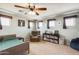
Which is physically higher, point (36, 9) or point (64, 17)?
point (36, 9)

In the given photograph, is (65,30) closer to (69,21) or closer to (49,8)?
(69,21)

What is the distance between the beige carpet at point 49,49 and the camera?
6.38ft

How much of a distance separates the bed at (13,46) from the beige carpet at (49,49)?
15 cm

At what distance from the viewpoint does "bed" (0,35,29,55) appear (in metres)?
1.82

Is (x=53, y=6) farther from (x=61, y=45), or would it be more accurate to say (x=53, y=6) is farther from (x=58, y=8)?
(x=61, y=45)

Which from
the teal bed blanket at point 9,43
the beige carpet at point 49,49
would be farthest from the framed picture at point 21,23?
the beige carpet at point 49,49

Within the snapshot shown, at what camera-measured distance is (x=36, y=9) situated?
207cm

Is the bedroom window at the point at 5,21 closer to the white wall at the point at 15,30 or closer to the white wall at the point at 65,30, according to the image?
the white wall at the point at 15,30

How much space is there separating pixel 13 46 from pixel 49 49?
0.77 m

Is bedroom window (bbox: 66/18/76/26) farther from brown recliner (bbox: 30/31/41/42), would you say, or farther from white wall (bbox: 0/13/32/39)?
white wall (bbox: 0/13/32/39)

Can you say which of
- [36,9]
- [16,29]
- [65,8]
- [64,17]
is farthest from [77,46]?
[16,29]

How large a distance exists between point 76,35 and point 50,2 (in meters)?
0.89

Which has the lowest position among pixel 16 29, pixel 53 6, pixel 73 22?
pixel 16 29

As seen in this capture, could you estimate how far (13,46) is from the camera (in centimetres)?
187
